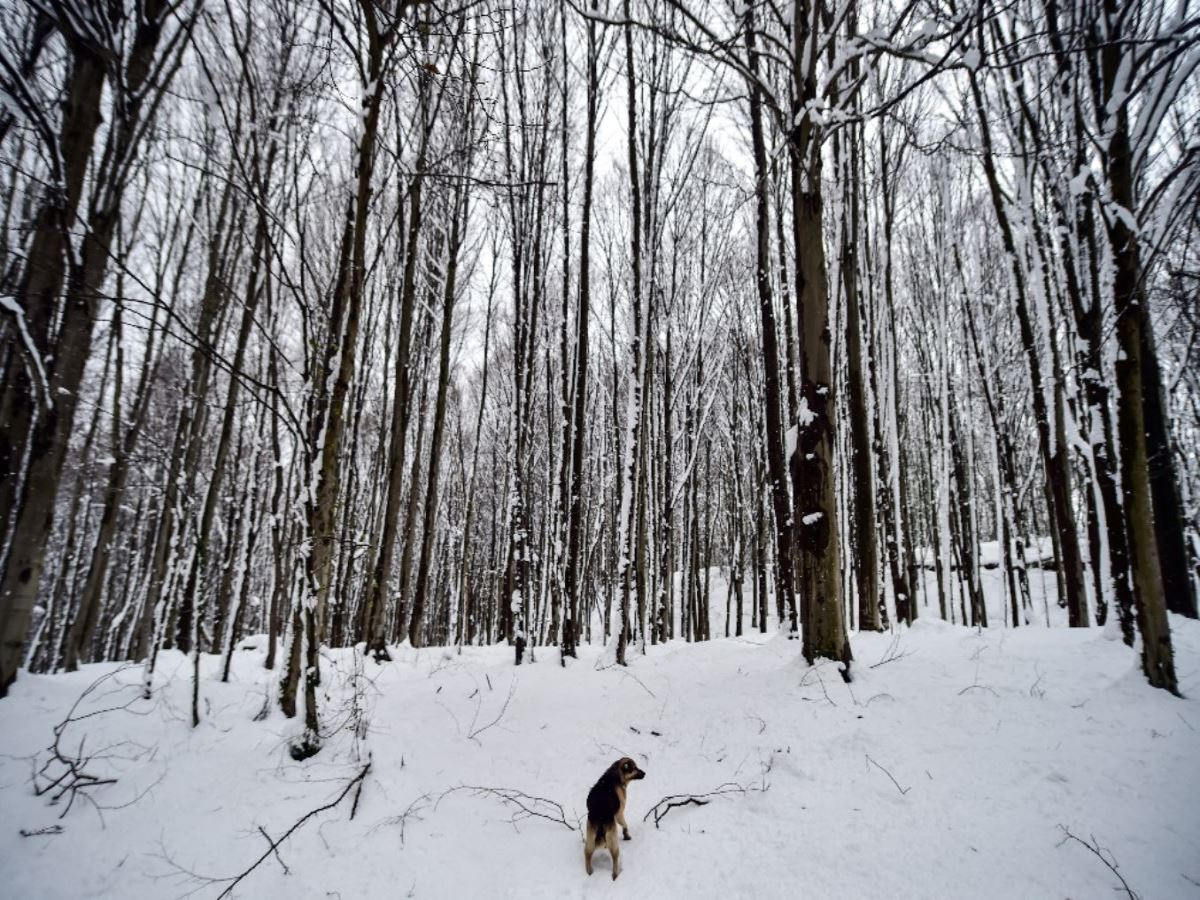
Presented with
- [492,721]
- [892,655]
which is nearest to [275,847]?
[492,721]

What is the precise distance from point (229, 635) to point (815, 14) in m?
8.50

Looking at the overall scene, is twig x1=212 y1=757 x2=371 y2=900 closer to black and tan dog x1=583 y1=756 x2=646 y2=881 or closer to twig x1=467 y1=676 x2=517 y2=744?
twig x1=467 y1=676 x2=517 y2=744

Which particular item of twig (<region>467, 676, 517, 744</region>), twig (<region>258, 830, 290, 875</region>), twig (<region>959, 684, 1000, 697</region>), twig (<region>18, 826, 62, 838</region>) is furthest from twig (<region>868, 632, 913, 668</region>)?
twig (<region>18, 826, 62, 838</region>)

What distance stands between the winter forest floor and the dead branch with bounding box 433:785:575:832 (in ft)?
0.07

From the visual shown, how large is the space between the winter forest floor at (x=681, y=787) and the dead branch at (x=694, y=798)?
3 cm

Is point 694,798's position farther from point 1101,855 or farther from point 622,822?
point 1101,855

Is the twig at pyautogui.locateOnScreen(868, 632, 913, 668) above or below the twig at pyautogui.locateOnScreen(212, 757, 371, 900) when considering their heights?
above

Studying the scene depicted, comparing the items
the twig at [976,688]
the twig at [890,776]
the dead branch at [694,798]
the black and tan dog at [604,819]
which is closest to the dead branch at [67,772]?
the black and tan dog at [604,819]

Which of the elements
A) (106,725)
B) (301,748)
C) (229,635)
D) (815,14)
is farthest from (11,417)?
(815,14)

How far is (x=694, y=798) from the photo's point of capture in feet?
10.3

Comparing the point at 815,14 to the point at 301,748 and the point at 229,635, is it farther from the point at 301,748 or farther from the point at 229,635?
the point at 229,635

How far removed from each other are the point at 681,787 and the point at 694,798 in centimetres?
22

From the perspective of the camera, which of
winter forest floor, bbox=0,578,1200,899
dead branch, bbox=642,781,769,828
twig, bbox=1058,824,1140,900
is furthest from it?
dead branch, bbox=642,781,769,828

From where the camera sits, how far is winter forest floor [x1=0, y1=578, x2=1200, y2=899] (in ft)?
8.29
